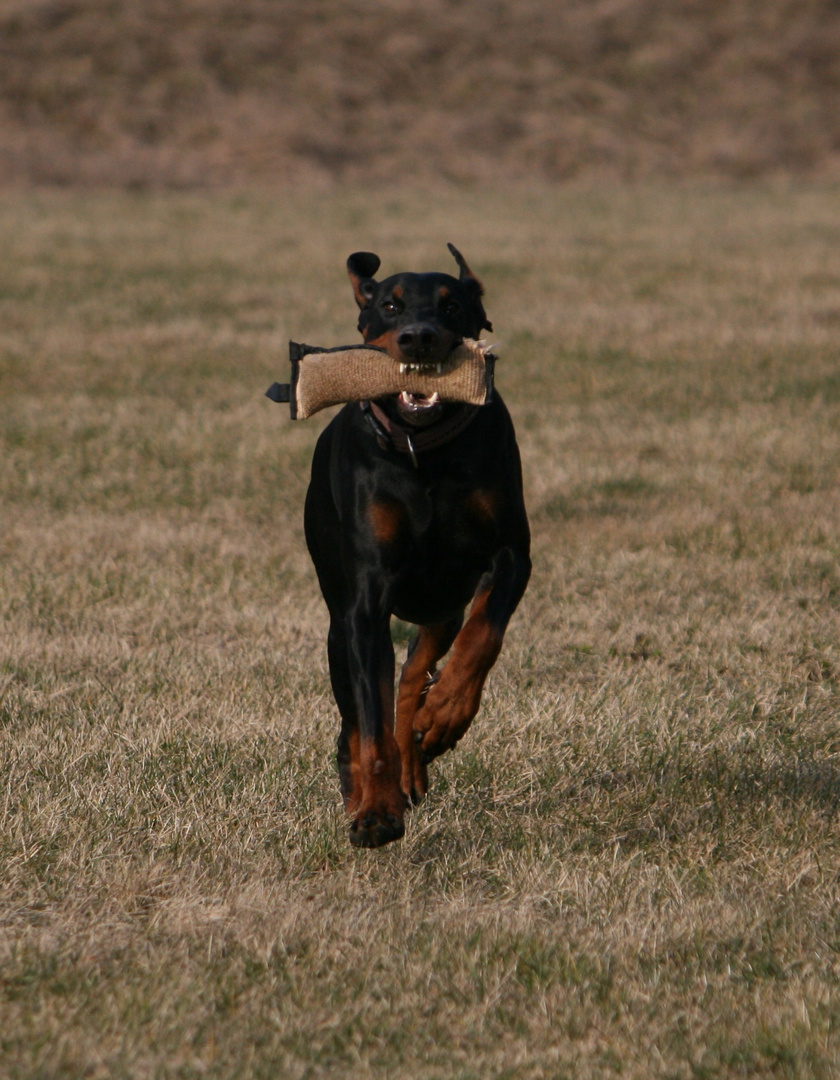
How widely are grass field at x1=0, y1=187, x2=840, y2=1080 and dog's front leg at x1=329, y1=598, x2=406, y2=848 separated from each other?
197 millimetres

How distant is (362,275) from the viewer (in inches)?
189

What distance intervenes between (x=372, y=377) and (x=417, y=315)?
0.26m

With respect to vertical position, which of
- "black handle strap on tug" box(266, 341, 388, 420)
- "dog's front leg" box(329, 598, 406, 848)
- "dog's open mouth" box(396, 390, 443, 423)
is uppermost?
"black handle strap on tug" box(266, 341, 388, 420)

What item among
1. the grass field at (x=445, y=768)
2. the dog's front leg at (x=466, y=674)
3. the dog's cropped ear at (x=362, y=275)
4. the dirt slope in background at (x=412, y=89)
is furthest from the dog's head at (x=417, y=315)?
the dirt slope in background at (x=412, y=89)

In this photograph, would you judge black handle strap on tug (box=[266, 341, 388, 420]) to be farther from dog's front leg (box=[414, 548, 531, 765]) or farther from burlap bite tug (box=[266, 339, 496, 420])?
dog's front leg (box=[414, 548, 531, 765])

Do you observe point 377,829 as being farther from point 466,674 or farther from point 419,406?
point 419,406

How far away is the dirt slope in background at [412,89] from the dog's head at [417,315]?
93.7 ft

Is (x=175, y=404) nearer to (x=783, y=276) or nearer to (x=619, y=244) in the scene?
(x=783, y=276)

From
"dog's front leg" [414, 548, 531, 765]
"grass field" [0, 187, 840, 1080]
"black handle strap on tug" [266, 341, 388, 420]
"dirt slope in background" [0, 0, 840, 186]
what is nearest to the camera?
"grass field" [0, 187, 840, 1080]

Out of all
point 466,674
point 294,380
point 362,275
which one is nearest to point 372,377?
point 294,380

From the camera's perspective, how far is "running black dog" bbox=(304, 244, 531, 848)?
160 inches

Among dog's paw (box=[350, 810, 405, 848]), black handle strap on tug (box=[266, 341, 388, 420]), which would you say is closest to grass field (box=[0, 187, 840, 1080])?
dog's paw (box=[350, 810, 405, 848])

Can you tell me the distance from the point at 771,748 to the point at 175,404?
731cm

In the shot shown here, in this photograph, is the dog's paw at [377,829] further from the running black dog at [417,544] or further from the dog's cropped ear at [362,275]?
the dog's cropped ear at [362,275]
